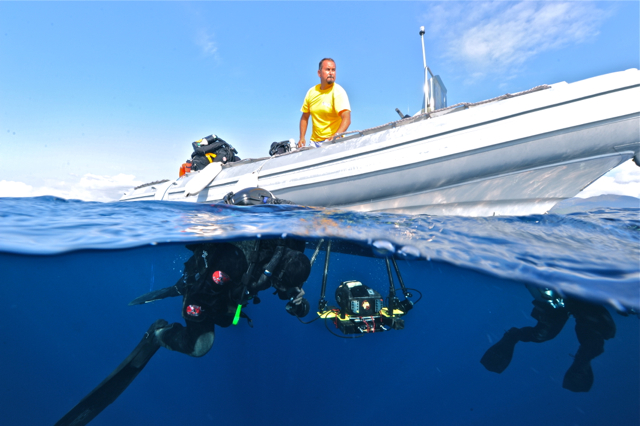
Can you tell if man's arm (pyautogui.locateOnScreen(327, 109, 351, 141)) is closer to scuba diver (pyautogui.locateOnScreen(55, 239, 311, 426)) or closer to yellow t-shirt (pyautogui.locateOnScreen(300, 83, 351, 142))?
yellow t-shirt (pyautogui.locateOnScreen(300, 83, 351, 142))

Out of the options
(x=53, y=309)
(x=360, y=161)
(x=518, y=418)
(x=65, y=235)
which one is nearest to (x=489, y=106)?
(x=360, y=161)

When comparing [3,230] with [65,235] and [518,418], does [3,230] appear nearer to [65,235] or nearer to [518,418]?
[65,235]

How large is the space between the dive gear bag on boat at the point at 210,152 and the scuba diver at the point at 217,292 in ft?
12.9

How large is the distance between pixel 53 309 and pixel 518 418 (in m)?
16.1

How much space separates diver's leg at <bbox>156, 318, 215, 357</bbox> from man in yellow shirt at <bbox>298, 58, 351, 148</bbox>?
3239mm

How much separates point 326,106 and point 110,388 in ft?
15.7

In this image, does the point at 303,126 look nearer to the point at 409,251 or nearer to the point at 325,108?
the point at 325,108

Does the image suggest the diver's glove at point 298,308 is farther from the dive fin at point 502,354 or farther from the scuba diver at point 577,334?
the dive fin at point 502,354

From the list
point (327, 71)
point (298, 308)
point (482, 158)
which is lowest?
point (298, 308)

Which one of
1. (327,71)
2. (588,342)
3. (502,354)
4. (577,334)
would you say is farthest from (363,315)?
(502,354)

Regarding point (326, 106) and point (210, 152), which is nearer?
point (326, 106)

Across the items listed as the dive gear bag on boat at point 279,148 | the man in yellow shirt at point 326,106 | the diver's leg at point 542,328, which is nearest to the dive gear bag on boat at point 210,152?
the dive gear bag on boat at point 279,148

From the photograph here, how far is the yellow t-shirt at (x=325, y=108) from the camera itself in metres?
5.33

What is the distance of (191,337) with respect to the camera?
8.94 feet
